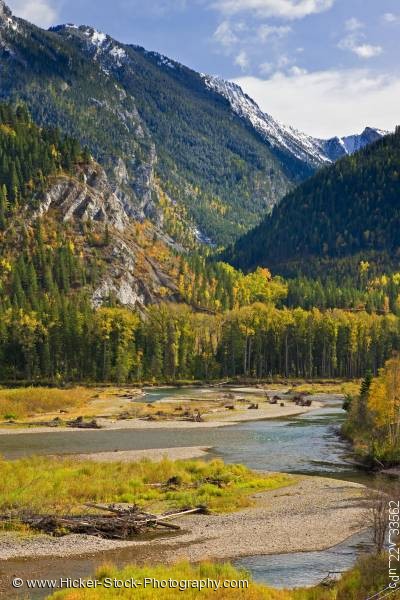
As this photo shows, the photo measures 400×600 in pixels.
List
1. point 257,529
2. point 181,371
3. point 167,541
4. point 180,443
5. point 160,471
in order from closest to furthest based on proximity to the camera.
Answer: point 167,541 < point 257,529 < point 160,471 < point 180,443 < point 181,371

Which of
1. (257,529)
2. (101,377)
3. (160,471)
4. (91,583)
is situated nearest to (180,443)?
(160,471)

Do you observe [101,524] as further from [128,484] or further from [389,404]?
[389,404]

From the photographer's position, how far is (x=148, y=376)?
179625 mm

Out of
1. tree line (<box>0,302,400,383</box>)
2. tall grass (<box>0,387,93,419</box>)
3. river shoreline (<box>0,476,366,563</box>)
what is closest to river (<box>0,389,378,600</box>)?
river shoreline (<box>0,476,366,563</box>)

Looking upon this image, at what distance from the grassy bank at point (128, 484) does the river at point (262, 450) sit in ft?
26.6

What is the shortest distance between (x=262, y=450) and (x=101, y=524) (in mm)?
35355

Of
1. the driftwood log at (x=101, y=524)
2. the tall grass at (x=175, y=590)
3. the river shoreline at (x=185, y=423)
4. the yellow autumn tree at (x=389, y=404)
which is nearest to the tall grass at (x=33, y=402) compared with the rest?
the river shoreline at (x=185, y=423)

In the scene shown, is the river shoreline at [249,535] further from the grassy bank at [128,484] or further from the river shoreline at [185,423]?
the river shoreline at [185,423]

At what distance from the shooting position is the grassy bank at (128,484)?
4462cm

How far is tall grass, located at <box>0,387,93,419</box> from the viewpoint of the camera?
105 metres

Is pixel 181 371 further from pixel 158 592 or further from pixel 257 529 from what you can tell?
pixel 158 592

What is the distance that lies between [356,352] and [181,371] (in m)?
52.9

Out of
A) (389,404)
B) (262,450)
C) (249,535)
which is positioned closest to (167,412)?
(262,450)

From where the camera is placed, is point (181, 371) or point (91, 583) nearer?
point (91, 583)
